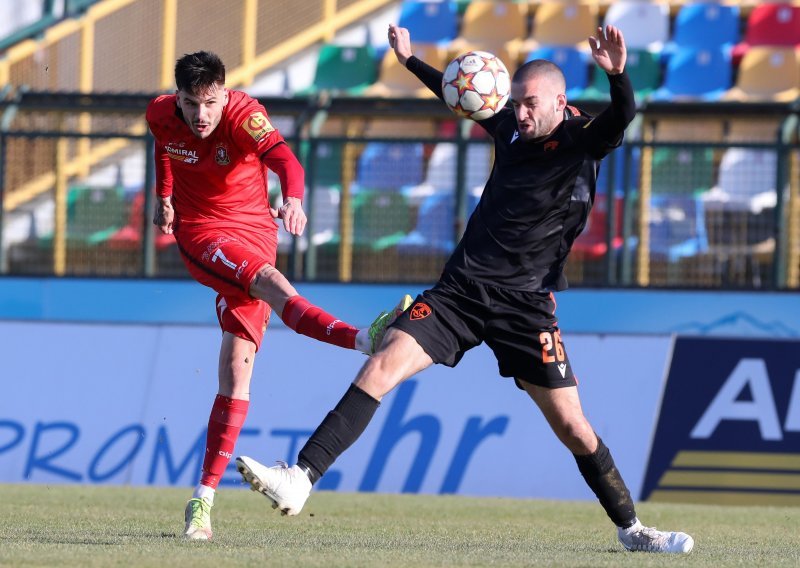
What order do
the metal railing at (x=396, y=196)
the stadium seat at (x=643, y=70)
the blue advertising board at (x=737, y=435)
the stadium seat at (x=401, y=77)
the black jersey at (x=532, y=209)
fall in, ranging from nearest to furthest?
1. the black jersey at (x=532, y=209)
2. the blue advertising board at (x=737, y=435)
3. the metal railing at (x=396, y=196)
4. the stadium seat at (x=643, y=70)
5. the stadium seat at (x=401, y=77)

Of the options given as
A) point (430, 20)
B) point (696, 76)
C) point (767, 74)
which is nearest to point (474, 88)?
point (696, 76)

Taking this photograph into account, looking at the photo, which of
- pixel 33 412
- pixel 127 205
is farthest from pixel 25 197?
pixel 33 412

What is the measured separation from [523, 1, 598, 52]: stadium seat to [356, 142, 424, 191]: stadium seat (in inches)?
210

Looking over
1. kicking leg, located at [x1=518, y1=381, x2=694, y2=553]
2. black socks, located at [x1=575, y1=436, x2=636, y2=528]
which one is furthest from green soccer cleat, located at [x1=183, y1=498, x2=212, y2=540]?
black socks, located at [x1=575, y1=436, x2=636, y2=528]

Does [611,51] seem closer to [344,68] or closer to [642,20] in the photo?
[344,68]

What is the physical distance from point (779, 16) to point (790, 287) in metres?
6.40

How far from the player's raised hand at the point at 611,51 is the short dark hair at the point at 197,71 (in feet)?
6.19

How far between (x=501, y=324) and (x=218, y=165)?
1918 millimetres

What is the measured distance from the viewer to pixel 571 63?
1678 centimetres

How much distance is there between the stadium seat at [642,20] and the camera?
57.4ft

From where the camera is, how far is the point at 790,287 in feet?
39.8

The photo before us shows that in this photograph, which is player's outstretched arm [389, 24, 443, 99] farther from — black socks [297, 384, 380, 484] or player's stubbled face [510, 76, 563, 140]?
black socks [297, 384, 380, 484]

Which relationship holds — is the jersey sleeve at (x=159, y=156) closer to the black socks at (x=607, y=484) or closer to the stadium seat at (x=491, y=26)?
the black socks at (x=607, y=484)

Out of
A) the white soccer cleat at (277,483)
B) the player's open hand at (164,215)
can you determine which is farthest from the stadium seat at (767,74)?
the white soccer cleat at (277,483)
